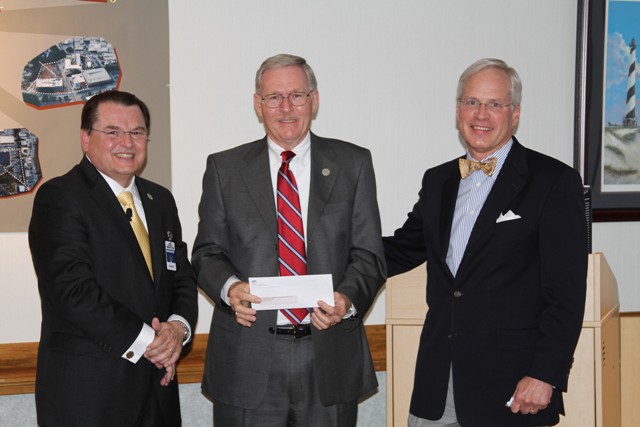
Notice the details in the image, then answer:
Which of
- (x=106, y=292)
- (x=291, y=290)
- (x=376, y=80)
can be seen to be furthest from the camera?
(x=376, y=80)

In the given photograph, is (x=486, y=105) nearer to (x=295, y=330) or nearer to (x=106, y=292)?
(x=295, y=330)

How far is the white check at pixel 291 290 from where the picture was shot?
2613 mm

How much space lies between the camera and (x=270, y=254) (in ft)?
9.21

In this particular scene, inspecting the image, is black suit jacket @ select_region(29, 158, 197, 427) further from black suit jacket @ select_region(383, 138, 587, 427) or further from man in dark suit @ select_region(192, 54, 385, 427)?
black suit jacket @ select_region(383, 138, 587, 427)

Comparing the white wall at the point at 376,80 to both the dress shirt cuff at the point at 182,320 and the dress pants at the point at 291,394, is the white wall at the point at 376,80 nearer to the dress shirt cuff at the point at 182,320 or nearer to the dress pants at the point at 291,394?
the dress shirt cuff at the point at 182,320

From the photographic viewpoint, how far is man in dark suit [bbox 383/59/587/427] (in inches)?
102

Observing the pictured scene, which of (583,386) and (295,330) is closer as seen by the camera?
(295,330)

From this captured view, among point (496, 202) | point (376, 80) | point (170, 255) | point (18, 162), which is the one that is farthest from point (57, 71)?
point (496, 202)

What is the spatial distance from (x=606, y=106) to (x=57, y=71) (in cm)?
308

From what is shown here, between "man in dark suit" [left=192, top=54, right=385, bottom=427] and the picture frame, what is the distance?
191 centimetres

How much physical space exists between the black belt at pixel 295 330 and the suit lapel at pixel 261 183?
350 mm

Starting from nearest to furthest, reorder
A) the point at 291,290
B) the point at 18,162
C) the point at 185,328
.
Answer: the point at 291,290, the point at 185,328, the point at 18,162

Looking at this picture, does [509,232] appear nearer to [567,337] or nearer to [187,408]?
[567,337]

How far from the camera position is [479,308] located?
8.86 ft
